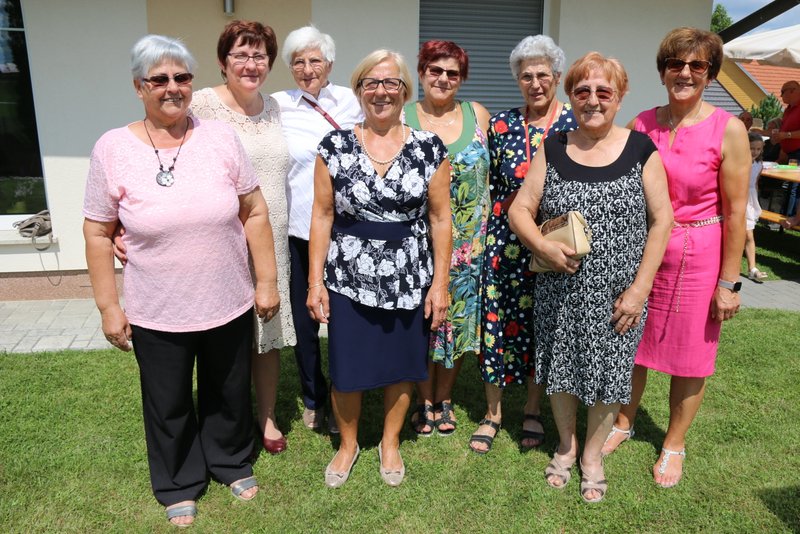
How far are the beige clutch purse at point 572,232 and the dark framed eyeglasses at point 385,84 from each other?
3.05 ft

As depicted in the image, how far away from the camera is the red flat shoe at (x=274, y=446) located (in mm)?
3459

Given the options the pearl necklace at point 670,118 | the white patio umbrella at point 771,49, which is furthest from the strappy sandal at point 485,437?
the white patio umbrella at point 771,49

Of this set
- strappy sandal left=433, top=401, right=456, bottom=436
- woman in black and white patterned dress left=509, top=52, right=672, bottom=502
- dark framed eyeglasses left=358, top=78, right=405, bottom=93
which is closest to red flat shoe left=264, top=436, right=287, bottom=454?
strappy sandal left=433, top=401, right=456, bottom=436

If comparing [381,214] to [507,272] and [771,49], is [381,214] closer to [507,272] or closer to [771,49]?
[507,272]

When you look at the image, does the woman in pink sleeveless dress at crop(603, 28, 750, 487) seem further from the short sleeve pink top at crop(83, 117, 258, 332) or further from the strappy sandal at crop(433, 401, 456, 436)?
the short sleeve pink top at crop(83, 117, 258, 332)

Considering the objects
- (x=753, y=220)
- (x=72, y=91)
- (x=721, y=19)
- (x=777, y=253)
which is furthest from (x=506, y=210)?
(x=721, y=19)

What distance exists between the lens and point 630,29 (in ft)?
22.9

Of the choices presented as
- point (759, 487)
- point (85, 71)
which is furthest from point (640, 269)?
point (85, 71)

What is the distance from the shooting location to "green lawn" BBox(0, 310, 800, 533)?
2887 mm

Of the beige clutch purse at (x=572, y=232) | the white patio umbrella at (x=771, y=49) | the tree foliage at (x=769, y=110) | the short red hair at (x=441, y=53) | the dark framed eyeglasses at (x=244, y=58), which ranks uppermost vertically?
the white patio umbrella at (x=771, y=49)

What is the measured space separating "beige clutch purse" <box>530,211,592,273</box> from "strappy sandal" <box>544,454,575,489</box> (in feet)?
4.13

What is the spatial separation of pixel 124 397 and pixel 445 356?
2.27 m

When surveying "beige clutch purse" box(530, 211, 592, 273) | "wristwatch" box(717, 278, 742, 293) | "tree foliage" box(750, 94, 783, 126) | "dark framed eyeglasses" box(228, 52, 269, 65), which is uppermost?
"tree foliage" box(750, 94, 783, 126)

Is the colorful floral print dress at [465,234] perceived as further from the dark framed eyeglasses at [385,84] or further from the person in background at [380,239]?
the dark framed eyeglasses at [385,84]
